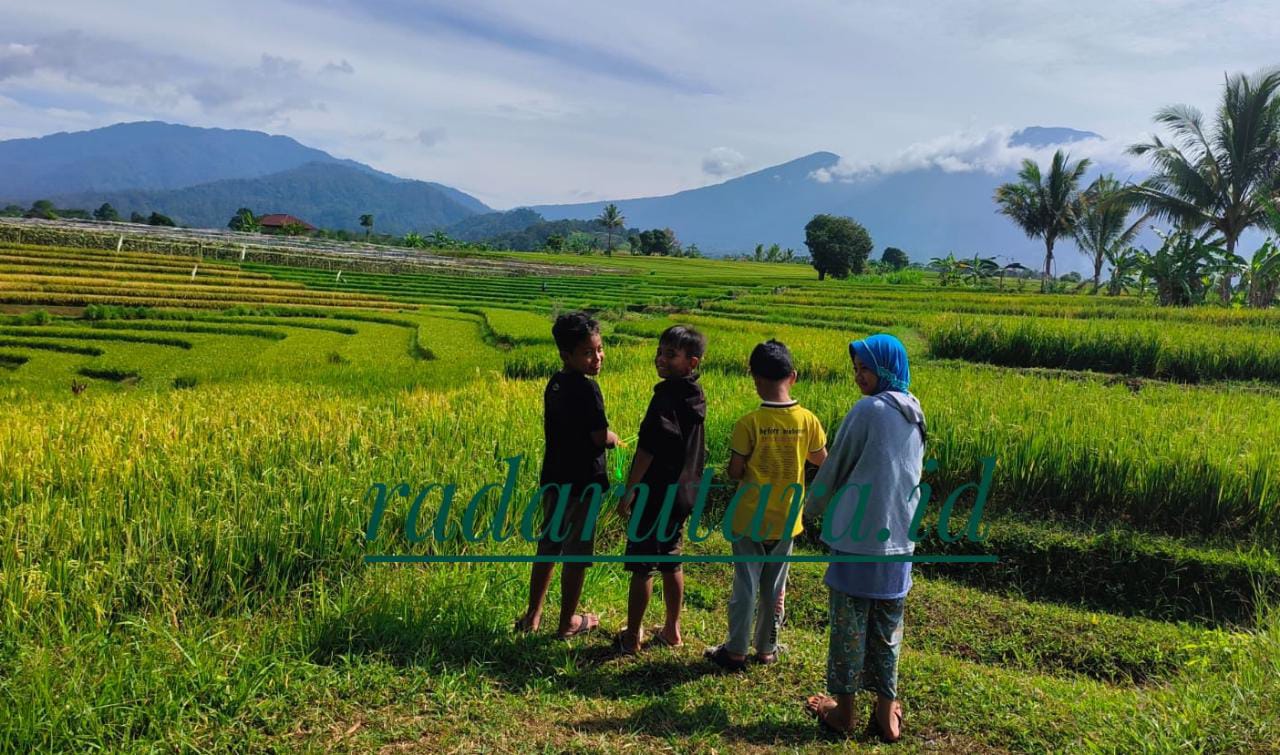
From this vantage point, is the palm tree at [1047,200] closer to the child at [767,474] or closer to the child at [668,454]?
the child at [767,474]

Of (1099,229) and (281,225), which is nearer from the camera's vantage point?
(1099,229)

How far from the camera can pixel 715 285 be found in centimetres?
3500

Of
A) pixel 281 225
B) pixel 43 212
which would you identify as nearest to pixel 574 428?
pixel 43 212

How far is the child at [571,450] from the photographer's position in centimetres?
299

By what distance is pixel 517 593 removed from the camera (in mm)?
3465

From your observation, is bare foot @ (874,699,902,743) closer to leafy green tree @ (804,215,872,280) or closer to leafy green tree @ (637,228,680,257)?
leafy green tree @ (804,215,872,280)

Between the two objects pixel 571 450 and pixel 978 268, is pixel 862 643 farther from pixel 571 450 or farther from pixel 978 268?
pixel 978 268

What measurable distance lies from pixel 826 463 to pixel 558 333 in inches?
49.3

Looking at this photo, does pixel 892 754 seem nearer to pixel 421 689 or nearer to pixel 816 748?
pixel 816 748

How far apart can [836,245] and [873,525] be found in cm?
4706

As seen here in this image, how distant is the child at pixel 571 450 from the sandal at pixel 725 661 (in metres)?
0.66

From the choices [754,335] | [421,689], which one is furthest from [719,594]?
[754,335]

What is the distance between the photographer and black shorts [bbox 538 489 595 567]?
10.1 ft

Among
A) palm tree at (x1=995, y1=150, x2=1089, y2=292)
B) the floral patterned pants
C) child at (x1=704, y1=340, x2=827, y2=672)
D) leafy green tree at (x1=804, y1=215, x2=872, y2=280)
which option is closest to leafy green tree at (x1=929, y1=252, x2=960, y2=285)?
palm tree at (x1=995, y1=150, x2=1089, y2=292)
